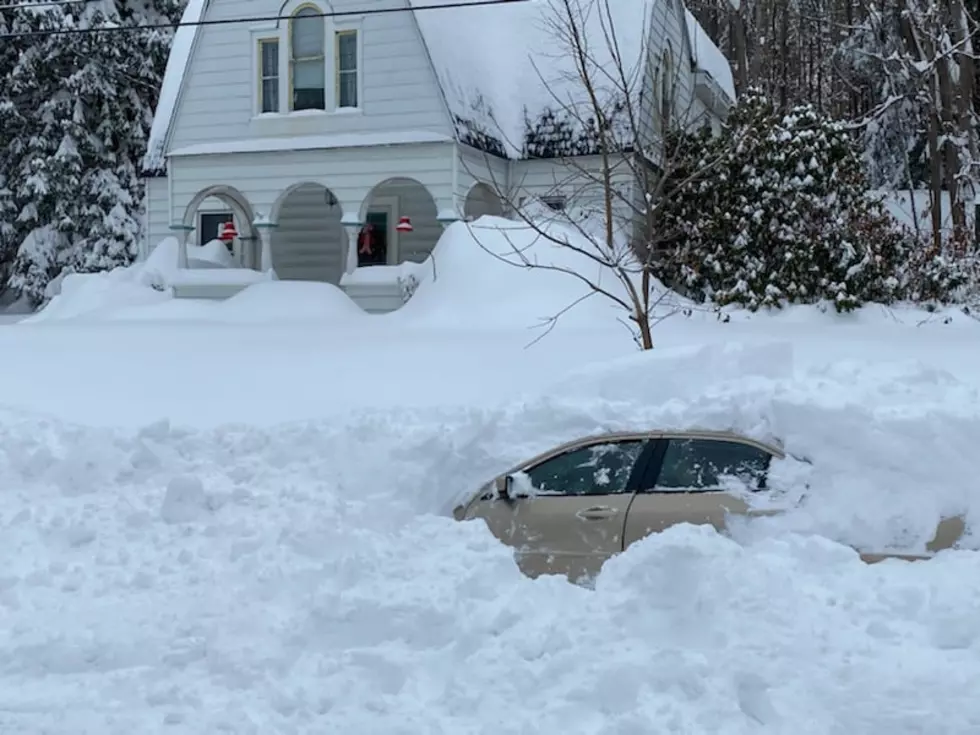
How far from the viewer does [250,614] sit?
5715mm

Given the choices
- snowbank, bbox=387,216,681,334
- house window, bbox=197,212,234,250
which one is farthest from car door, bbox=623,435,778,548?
house window, bbox=197,212,234,250

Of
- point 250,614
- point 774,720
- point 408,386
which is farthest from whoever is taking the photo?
point 408,386

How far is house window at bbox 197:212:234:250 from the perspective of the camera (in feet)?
82.5

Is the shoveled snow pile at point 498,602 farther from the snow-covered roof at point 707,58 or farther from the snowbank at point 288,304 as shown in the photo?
the snow-covered roof at point 707,58

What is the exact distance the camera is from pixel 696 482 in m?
6.04

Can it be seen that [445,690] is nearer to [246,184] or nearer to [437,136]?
[437,136]

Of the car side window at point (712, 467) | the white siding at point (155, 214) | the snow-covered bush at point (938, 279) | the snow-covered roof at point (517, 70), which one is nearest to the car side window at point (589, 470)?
the car side window at point (712, 467)

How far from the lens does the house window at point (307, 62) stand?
63.3ft

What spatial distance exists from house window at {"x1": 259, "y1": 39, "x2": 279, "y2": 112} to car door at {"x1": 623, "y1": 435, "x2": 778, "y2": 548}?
15.5 metres

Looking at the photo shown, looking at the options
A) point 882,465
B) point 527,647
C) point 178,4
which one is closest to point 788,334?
point 882,465

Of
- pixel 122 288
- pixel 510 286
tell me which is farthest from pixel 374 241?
pixel 510 286

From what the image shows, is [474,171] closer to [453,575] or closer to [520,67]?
[520,67]

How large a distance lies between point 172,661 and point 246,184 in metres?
15.6

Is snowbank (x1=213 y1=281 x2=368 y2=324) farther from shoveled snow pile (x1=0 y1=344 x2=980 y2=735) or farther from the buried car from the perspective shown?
the buried car
